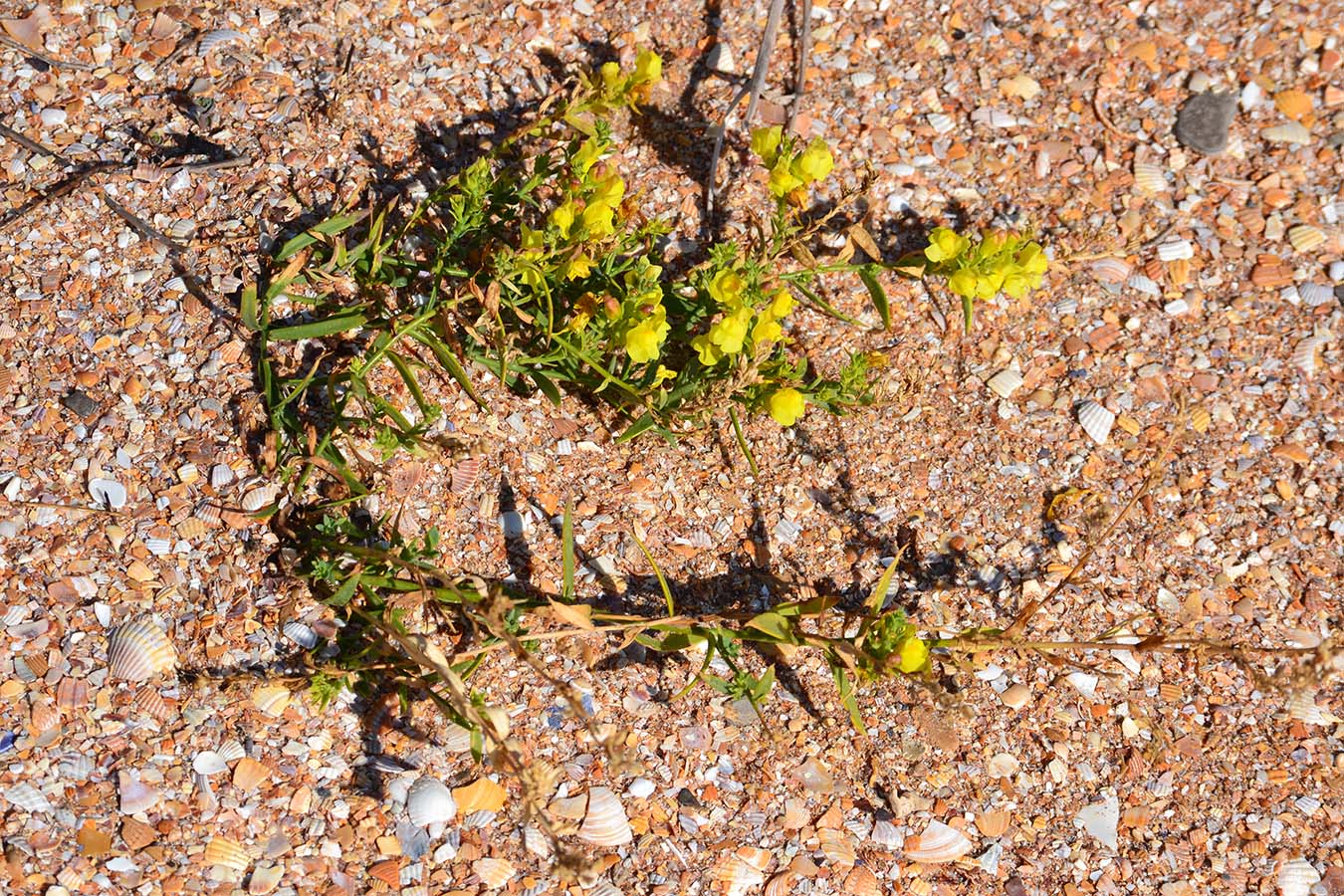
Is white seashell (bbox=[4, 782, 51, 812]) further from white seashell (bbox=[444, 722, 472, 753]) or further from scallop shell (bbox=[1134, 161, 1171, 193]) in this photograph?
scallop shell (bbox=[1134, 161, 1171, 193])

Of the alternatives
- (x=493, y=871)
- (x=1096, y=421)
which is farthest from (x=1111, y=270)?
(x=493, y=871)

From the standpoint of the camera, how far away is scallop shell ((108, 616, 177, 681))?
207 centimetres

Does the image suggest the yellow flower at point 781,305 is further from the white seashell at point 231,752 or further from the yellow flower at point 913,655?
the white seashell at point 231,752

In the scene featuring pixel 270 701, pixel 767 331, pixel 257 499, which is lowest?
pixel 270 701

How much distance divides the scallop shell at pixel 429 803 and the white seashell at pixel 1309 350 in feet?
6.64

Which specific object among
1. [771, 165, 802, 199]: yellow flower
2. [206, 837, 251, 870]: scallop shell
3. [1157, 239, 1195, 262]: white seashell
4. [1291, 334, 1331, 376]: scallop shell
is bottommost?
[206, 837, 251, 870]: scallop shell

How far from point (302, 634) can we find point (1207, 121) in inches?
94.1

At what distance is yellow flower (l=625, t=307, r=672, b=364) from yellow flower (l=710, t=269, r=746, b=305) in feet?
0.36

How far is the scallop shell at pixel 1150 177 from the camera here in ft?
9.52

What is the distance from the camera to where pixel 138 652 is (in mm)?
2078

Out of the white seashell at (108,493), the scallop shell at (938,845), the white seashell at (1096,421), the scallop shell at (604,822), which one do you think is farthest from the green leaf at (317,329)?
the white seashell at (1096,421)

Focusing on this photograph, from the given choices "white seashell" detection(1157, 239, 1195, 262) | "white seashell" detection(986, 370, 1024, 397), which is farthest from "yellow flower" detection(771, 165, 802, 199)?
"white seashell" detection(1157, 239, 1195, 262)

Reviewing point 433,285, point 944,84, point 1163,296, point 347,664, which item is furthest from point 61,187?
point 1163,296

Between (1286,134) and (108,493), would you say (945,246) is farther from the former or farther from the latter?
(108,493)
